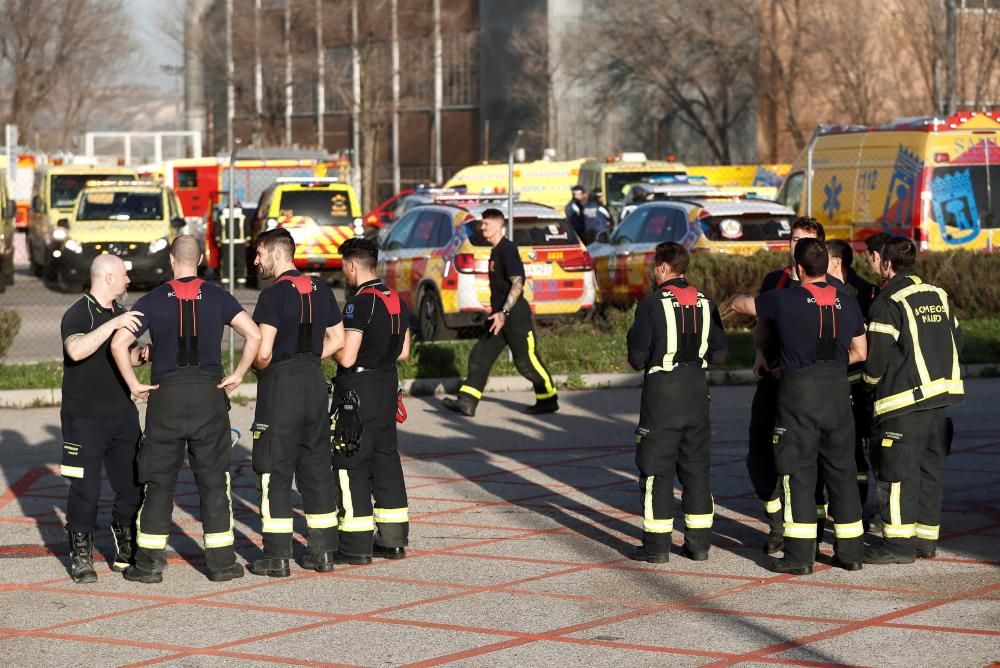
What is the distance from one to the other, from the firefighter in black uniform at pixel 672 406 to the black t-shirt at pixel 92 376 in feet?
8.71

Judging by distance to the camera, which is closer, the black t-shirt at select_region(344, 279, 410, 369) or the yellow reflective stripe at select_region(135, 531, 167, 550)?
the yellow reflective stripe at select_region(135, 531, 167, 550)

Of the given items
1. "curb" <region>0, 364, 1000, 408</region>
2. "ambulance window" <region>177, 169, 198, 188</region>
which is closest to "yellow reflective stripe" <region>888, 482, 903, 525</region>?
"curb" <region>0, 364, 1000, 408</region>

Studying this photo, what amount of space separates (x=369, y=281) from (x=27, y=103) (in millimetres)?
61554

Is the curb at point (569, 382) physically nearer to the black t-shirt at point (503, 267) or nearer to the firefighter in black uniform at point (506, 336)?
the firefighter in black uniform at point (506, 336)

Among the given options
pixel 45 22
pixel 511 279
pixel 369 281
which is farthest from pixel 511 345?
pixel 45 22

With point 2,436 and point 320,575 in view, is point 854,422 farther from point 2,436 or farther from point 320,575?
point 2,436

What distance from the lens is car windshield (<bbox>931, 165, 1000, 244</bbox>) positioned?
2069cm

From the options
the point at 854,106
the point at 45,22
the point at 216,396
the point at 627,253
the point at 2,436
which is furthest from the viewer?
the point at 45,22

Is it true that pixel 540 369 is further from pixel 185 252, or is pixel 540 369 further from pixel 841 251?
pixel 185 252

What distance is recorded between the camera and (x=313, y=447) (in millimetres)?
8883

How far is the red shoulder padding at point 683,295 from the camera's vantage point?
9133 millimetres

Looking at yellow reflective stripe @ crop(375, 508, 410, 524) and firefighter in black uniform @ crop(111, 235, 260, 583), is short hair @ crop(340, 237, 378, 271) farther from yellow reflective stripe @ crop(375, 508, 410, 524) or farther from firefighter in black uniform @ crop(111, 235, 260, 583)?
yellow reflective stripe @ crop(375, 508, 410, 524)

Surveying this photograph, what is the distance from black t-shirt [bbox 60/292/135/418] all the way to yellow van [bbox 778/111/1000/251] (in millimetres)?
13778

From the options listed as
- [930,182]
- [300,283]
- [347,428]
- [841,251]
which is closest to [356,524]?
[347,428]
